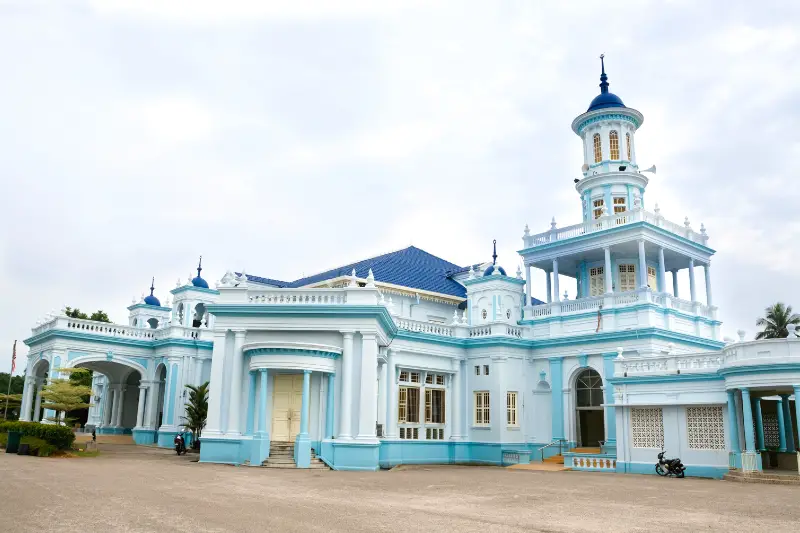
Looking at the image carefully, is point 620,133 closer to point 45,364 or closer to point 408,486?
point 408,486

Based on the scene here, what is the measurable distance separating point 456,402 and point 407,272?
9330 mm

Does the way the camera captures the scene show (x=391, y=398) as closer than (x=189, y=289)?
Yes

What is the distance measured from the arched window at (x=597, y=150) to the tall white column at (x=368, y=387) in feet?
53.4

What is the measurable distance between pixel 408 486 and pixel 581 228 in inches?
713

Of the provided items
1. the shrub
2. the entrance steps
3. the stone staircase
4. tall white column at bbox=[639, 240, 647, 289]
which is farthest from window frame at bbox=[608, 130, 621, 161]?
the shrub

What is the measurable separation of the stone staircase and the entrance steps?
1230 centimetres

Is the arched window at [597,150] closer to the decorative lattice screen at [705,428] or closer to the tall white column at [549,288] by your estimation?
the tall white column at [549,288]

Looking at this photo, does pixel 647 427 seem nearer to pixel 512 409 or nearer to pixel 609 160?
pixel 512 409

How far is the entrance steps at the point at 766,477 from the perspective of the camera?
19.6 m

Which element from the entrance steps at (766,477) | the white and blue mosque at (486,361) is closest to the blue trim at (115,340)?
the white and blue mosque at (486,361)

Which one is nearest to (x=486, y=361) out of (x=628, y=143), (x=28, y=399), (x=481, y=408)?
(x=481, y=408)

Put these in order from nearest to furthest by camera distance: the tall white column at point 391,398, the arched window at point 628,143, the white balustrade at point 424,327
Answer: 1. the tall white column at point 391,398
2. the white balustrade at point 424,327
3. the arched window at point 628,143

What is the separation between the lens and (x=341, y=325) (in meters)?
23.1

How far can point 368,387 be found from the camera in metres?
22.7
